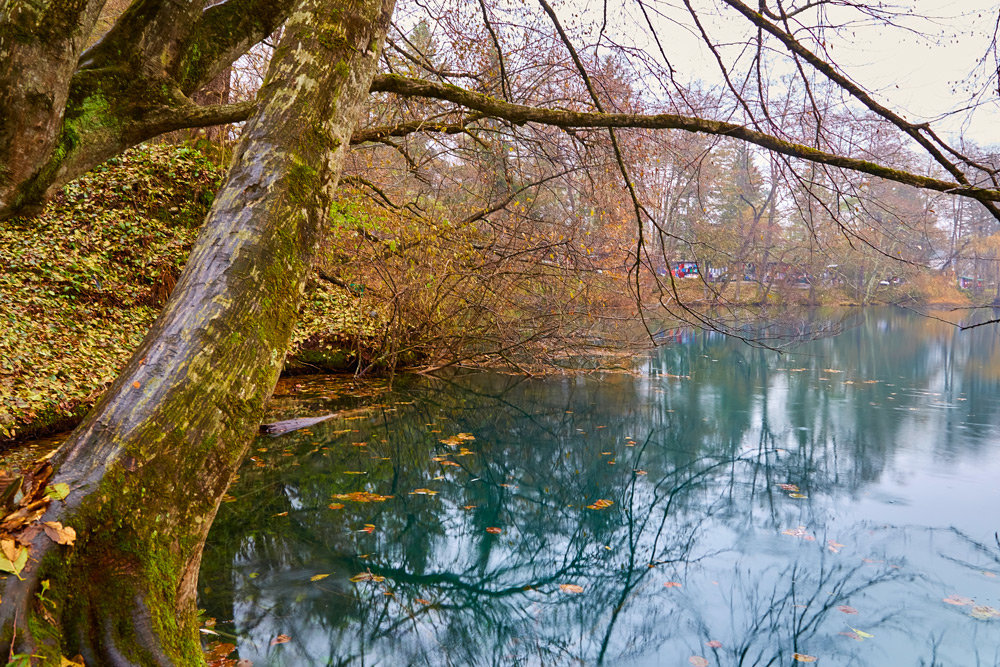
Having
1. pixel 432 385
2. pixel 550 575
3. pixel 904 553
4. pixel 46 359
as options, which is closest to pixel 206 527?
pixel 550 575

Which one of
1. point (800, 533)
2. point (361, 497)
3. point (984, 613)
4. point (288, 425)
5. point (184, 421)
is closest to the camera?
point (184, 421)

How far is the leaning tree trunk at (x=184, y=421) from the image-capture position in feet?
5.77

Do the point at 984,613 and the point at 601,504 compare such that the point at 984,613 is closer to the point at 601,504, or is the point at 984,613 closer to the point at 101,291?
the point at 601,504

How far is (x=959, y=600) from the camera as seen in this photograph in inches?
179

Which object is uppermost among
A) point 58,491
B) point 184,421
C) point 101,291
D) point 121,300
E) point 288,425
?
point 101,291

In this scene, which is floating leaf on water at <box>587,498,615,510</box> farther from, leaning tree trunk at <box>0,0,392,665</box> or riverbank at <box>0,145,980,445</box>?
leaning tree trunk at <box>0,0,392,665</box>

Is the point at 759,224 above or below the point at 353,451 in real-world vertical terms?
above

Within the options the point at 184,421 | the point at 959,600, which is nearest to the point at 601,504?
the point at 959,600

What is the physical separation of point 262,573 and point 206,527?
2788 mm

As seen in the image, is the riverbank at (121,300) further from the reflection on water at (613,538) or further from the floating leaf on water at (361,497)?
the floating leaf on water at (361,497)

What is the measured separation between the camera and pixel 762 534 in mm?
5727

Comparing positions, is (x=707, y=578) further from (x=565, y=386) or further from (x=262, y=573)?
(x=565, y=386)

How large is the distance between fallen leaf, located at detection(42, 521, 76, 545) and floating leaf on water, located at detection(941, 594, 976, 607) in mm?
5075

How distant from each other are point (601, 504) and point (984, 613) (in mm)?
2916
